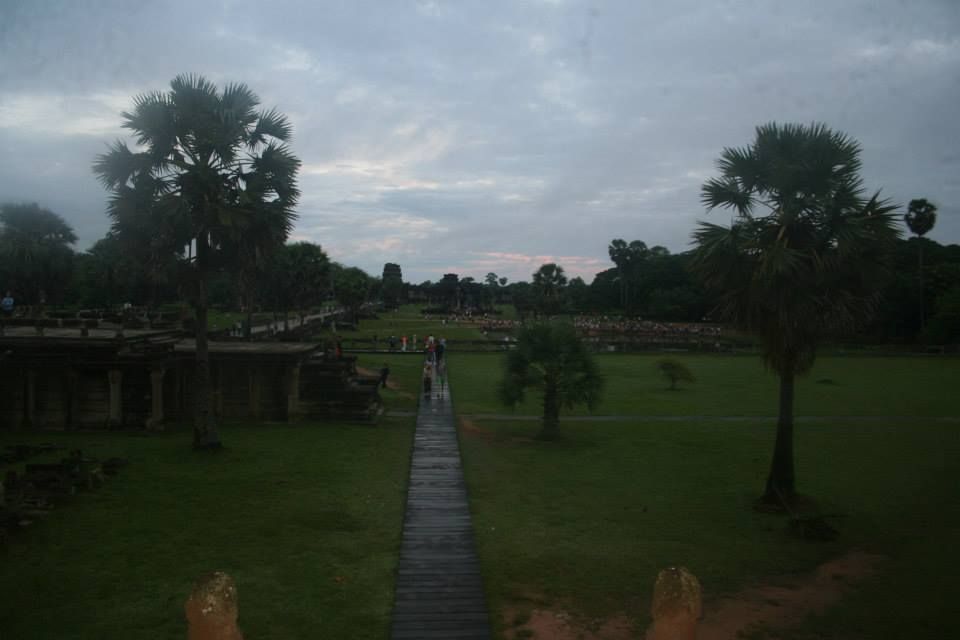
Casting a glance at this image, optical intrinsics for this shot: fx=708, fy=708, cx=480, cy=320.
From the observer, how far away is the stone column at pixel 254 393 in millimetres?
23156

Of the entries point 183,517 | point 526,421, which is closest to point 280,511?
point 183,517

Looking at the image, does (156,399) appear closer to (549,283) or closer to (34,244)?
(34,244)

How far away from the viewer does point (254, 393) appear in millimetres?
23188

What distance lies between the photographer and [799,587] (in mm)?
10391

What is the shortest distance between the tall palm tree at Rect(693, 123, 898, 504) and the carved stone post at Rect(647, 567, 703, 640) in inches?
409

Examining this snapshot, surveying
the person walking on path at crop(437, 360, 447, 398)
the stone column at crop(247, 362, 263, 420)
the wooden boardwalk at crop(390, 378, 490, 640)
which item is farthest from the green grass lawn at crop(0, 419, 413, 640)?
the person walking on path at crop(437, 360, 447, 398)

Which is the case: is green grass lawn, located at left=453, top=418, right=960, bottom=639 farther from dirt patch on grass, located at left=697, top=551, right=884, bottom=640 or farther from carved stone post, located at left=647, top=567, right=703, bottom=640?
carved stone post, located at left=647, top=567, right=703, bottom=640

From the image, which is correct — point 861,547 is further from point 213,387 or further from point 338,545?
point 213,387

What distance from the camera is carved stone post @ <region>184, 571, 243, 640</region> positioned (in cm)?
394

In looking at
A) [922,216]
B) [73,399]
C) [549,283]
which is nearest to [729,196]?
[73,399]

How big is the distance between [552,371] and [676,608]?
16910mm

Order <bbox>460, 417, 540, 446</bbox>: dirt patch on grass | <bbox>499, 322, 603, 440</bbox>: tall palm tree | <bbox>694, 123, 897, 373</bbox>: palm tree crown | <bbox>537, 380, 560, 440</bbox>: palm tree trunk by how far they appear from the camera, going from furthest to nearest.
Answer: <bbox>460, 417, 540, 446</bbox>: dirt patch on grass → <bbox>537, 380, 560, 440</bbox>: palm tree trunk → <bbox>499, 322, 603, 440</bbox>: tall palm tree → <bbox>694, 123, 897, 373</bbox>: palm tree crown

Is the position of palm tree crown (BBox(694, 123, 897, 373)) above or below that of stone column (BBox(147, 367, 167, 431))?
above

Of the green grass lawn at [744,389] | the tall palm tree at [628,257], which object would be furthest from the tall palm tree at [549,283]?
the green grass lawn at [744,389]
